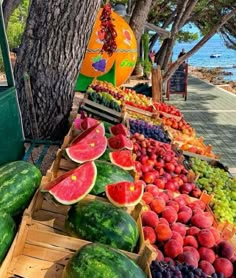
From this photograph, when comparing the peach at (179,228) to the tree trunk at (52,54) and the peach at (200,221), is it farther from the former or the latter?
the tree trunk at (52,54)

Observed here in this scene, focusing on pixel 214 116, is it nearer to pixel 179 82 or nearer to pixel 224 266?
pixel 179 82

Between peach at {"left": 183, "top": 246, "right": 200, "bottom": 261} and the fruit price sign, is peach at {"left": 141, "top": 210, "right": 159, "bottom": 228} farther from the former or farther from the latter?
the fruit price sign

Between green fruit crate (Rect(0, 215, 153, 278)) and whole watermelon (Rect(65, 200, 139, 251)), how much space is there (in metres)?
0.12

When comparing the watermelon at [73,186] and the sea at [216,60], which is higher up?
the watermelon at [73,186]

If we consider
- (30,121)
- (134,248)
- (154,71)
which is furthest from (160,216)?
(154,71)

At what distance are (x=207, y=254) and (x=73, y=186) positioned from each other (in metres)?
1.15

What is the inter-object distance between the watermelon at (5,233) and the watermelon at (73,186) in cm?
29

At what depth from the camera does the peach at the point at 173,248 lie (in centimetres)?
288

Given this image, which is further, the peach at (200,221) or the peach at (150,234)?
the peach at (200,221)

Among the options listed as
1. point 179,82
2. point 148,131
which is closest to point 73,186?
point 148,131

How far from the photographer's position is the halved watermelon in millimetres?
2455

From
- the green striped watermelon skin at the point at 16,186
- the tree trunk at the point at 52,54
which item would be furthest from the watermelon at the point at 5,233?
the tree trunk at the point at 52,54

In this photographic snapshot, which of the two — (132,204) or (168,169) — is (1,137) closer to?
(132,204)

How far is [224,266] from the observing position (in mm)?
2887
